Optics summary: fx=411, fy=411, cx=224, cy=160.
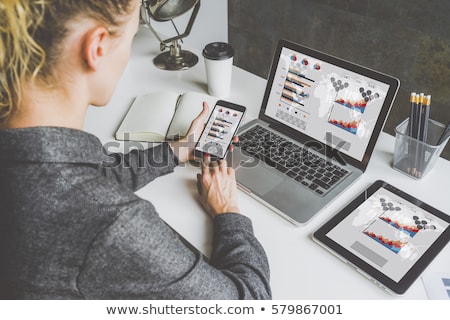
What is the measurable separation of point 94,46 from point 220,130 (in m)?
0.53

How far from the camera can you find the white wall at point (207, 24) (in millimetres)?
2477

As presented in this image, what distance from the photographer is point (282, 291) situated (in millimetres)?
770

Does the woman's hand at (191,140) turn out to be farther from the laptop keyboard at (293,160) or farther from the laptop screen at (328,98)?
the laptop screen at (328,98)

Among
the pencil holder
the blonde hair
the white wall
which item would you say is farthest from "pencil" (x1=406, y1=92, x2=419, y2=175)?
the white wall

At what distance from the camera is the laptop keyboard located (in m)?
0.97

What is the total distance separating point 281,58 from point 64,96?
610 mm

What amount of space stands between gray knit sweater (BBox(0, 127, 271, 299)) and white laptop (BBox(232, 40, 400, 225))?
0.35m

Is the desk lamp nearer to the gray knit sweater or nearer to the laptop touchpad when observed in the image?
the laptop touchpad

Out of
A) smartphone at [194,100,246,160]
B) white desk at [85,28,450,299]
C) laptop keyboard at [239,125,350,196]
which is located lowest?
white desk at [85,28,450,299]

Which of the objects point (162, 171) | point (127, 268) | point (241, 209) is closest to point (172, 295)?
point (127, 268)

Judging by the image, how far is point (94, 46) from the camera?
0.62 meters

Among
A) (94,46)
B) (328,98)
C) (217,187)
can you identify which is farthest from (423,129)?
(94,46)

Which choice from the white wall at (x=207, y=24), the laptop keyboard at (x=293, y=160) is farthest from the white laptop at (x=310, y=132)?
the white wall at (x=207, y=24)
